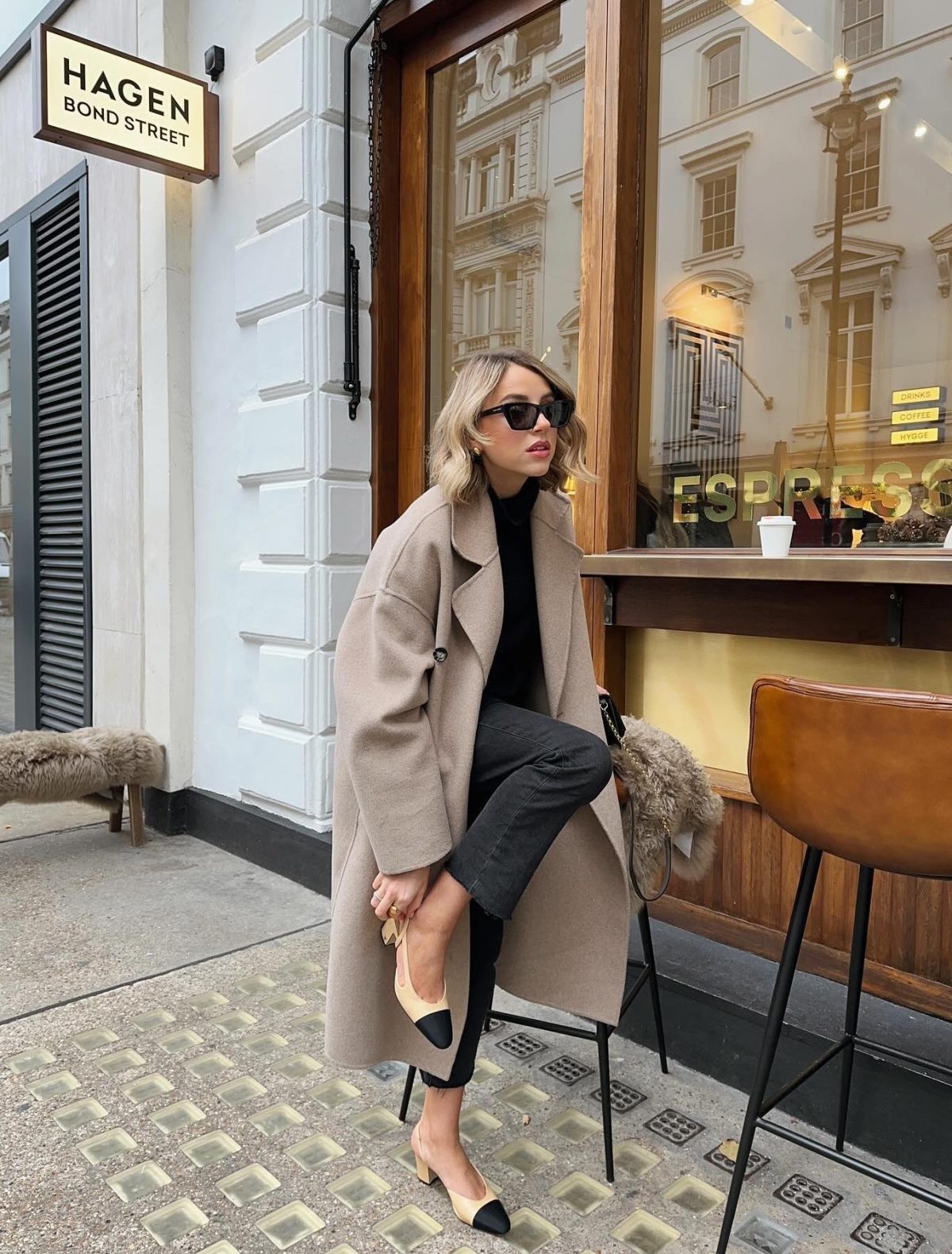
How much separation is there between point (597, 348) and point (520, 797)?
81.8 inches

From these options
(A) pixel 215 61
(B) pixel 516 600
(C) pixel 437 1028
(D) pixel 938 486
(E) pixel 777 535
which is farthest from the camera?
(A) pixel 215 61

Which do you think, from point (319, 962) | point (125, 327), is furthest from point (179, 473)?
point (319, 962)

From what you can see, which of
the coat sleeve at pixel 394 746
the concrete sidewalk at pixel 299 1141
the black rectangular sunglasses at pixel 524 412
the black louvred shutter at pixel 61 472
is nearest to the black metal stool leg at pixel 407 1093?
the concrete sidewalk at pixel 299 1141

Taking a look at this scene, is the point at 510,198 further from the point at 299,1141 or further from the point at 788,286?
the point at 299,1141

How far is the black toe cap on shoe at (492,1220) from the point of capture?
1.96 m

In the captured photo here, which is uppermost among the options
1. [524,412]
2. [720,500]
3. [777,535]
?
[524,412]

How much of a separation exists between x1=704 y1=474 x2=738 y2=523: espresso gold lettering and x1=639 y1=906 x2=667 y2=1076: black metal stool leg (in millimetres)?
1430

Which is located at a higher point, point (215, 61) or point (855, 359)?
point (215, 61)

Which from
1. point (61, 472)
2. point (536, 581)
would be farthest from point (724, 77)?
point (61, 472)

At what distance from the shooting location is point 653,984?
2.54 m

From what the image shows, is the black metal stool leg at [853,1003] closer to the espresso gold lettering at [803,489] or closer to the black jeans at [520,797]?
the black jeans at [520,797]

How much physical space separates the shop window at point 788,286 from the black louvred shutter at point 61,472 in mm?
3579

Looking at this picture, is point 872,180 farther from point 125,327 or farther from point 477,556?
point 125,327

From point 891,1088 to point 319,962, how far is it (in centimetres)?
188
